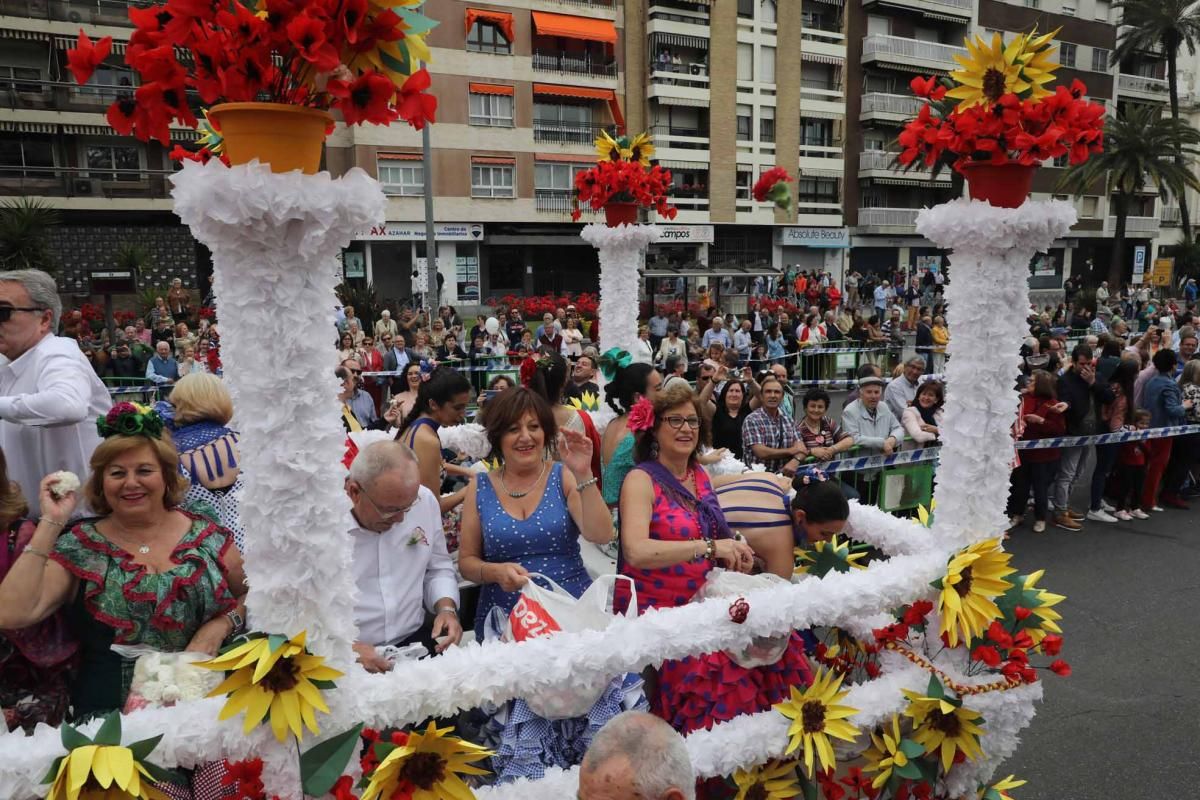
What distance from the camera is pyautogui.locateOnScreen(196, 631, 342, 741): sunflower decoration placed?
235cm

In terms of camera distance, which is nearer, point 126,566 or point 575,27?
point 126,566

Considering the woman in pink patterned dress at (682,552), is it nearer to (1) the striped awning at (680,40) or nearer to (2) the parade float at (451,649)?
(2) the parade float at (451,649)

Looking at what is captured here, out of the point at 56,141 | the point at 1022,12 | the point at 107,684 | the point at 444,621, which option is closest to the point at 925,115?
the point at 444,621

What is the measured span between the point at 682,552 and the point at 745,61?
37107mm

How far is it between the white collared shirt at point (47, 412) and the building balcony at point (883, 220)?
39860 millimetres

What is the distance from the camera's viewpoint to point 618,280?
734cm

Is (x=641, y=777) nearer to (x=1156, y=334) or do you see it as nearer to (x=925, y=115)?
(x=925, y=115)

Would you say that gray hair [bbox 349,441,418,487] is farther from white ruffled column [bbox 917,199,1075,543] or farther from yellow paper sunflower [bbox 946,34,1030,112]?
yellow paper sunflower [bbox 946,34,1030,112]

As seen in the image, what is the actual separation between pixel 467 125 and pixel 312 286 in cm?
3012

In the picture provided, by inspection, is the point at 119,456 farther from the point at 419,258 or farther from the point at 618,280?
the point at 419,258

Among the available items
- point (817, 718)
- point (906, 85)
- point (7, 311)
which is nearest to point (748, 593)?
point (817, 718)

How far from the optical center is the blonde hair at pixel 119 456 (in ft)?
9.16

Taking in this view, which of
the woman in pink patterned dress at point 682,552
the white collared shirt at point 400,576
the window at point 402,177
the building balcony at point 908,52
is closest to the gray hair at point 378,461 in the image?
the white collared shirt at point 400,576

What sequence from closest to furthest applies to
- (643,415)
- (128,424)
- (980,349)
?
1. (128,424)
2. (643,415)
3. (980,349)
